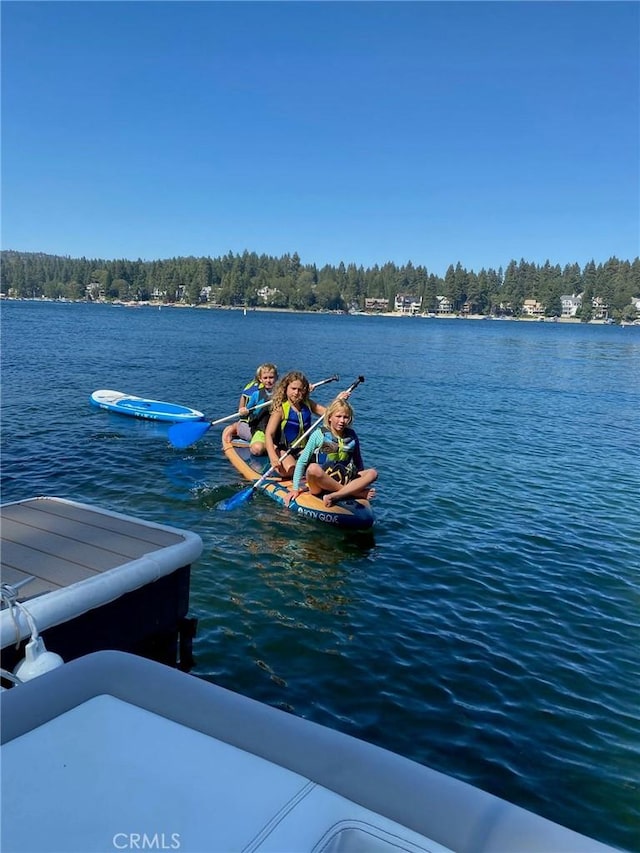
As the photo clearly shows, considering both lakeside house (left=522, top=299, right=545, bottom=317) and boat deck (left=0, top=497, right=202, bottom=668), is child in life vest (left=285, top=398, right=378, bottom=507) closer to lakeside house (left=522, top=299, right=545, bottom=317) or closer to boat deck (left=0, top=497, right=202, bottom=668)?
boat deck (left=0, top=497, right=202, bottom=668)

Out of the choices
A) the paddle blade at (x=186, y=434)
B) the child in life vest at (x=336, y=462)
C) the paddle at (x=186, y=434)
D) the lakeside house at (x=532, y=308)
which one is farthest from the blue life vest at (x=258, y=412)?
the lakeside house at (x=532, y=308)

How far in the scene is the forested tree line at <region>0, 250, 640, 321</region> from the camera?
494 feet

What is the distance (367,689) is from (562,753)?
5.63 ft

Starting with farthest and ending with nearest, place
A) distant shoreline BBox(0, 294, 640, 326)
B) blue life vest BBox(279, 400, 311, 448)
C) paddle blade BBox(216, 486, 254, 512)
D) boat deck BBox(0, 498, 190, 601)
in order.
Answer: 1. distant shoreline BBox(0, 294, 640, 326)
2. blue life vest BBox(279, 400, 311, 448)
3. paddle blade BBox(216, 486, 254, 512)
4. boat deck BBox(0, 498, 190, 601)

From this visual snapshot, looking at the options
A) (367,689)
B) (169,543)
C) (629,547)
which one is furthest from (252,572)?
(629,547)

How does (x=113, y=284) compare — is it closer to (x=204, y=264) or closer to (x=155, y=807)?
(x=204, y=264)

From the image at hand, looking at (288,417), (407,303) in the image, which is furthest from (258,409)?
(407,303)

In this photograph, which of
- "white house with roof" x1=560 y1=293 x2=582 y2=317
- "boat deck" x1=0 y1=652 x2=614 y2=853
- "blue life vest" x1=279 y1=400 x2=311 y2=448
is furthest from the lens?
"white house with roof" x1=560 y1=293 x2=582 y2=317

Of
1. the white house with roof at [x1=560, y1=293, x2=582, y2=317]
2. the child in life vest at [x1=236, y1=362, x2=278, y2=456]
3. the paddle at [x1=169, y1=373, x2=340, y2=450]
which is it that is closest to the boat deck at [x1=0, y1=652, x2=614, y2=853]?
the child in life vest at [x1=236, y1=362, x2=278, y2=456]

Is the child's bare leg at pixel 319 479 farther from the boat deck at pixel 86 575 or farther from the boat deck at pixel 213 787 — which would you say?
the boat deck at pixel 213 787

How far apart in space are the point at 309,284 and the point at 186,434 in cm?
14764

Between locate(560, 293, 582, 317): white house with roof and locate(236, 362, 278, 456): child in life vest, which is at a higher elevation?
locate(560, 293, 582, 317): white house with roof

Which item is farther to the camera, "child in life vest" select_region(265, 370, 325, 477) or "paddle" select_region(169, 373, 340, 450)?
"paddle" select_region(169, 373, 340, 450)

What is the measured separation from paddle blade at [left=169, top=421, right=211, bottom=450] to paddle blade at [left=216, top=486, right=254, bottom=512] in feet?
12.4
